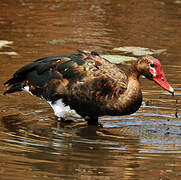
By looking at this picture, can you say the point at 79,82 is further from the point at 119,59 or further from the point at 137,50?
the point at 137,50

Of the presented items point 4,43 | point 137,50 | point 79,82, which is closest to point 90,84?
point 79,82

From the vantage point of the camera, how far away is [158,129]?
7.61 m

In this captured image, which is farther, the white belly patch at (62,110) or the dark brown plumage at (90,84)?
the white belly patch at (62,110)

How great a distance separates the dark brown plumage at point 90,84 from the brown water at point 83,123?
325 mm

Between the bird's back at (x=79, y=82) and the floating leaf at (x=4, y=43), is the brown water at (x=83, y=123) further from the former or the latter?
the bird's back at (x=79, y=82)

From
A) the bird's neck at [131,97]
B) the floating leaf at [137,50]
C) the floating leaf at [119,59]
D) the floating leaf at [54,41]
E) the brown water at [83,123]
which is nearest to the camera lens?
the brown water at [83,123]

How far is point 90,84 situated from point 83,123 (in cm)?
88

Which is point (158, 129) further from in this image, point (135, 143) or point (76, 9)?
point (76, 9)

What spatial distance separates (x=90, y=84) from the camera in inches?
293

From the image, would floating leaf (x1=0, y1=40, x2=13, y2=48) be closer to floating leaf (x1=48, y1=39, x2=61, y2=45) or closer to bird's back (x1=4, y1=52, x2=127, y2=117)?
floating leaf (x1=48, y1=39, x2=61, y2=45)

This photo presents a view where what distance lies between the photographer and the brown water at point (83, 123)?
237 inches

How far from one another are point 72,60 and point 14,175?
2.62 metres

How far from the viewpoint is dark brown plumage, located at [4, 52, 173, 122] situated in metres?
7.34

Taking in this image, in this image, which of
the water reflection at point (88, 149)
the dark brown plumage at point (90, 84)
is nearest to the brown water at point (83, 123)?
the water reflection at point (88, 149)
